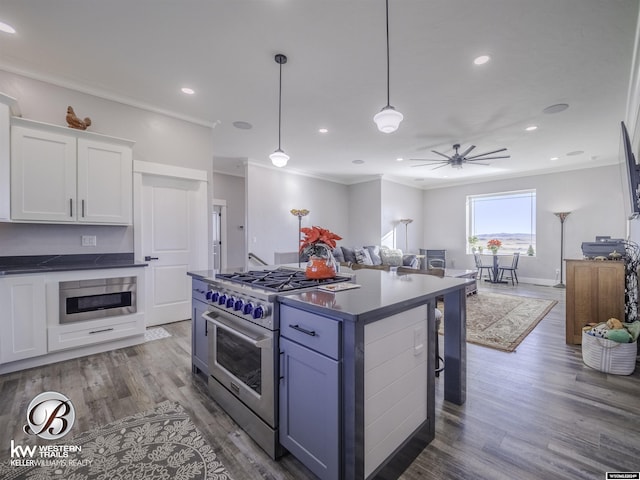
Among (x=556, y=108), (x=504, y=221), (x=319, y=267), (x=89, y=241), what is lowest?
(x=319, y=267)

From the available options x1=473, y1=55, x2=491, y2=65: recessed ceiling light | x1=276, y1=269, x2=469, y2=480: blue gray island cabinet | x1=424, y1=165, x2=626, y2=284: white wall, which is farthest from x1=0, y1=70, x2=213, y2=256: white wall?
x1=424, y1=165, x2=626, y2=284: white wall

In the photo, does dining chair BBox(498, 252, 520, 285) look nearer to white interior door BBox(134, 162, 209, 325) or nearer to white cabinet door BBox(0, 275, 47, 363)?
white interior door BBox(134, 162, 209, 325)

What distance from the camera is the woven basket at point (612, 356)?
7.91 ft

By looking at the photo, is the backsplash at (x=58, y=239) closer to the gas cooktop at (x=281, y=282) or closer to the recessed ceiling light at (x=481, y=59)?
the gas cooktop at (x=281, y=282)

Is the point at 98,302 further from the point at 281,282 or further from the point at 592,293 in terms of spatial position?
the point at 592,293

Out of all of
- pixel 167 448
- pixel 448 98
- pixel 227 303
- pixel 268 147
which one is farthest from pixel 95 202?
pixel 448 98

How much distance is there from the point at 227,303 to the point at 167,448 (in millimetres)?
851

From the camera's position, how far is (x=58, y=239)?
3037 millimetres

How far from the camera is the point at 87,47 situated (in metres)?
2.55

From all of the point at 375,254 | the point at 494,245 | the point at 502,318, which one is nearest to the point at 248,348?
the point at 502,318

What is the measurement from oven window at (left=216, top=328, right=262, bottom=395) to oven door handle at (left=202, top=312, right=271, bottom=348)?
0.06m

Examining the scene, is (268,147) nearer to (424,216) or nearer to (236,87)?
(236,87)

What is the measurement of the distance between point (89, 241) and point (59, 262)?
0.34 metres

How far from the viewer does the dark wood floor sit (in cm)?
147
